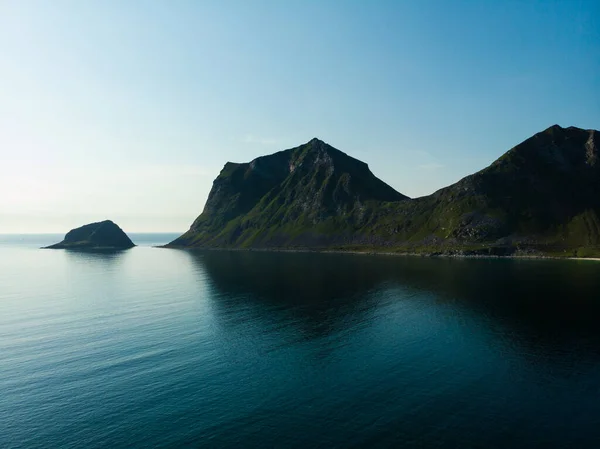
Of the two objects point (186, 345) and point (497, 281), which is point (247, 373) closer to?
point (186, 345)

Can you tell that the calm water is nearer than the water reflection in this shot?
Yes

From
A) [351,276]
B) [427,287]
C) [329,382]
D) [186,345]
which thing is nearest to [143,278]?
[351,276]

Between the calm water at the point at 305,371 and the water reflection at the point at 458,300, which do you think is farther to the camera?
the water reflection at the point at 458,300

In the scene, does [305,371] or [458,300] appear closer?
[305,371]

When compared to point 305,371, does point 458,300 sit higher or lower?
higher

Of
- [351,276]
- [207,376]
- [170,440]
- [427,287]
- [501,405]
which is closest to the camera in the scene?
[170,440]

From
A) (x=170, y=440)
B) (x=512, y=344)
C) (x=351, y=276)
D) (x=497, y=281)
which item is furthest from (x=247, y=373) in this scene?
(x=497, y=281)

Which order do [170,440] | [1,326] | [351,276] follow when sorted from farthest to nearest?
[351,276]
[1,326]
[170,440]

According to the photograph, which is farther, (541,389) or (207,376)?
(207,376)
